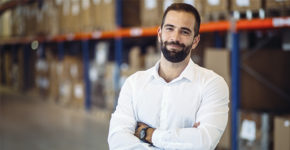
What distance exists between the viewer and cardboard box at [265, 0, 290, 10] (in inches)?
137

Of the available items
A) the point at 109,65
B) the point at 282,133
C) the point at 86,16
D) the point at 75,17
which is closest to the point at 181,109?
the point at 282,133

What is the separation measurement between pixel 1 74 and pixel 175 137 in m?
12.4

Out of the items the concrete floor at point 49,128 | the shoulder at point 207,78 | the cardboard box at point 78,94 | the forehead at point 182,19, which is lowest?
the concrete floor at point 49,128

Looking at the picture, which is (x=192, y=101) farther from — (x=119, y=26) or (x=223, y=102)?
(x=119, y=26)

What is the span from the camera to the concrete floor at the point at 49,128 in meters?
5.36

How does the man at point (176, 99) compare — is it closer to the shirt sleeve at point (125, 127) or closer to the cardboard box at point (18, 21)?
the shirt sleeve at point (125, 127)

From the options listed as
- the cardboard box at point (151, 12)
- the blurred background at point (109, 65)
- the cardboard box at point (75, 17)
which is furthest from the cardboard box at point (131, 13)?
the cardboard box at point (75, 17)

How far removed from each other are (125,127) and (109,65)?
472 centimetres

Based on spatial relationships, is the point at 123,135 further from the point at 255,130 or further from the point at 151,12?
the point at 151,12

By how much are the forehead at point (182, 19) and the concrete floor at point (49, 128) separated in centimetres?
359

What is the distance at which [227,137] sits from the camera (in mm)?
4129

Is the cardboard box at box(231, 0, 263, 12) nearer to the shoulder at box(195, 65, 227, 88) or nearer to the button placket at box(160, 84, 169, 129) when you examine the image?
the shoulder at box(195, 65, 227, 88)

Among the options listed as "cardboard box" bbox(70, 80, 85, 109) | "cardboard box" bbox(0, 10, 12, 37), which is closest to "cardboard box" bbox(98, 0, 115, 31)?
"cardboard box" bbox(70, 80, 85, 109)

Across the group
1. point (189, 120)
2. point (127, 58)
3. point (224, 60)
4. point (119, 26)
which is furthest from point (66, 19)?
point (189, 120)
